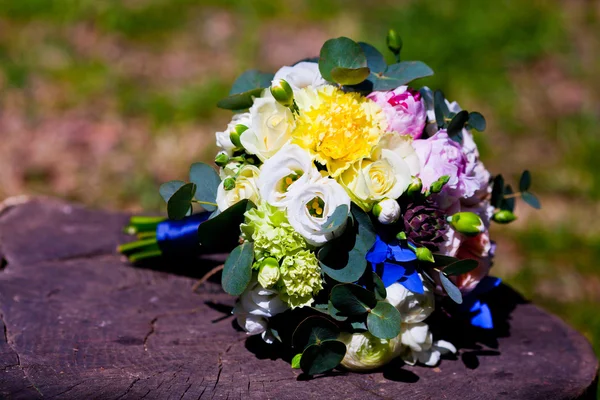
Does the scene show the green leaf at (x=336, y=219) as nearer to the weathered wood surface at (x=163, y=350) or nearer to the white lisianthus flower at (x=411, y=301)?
the white lisianthus flower at (x=411, y=301)

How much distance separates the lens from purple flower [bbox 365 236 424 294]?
5.40ft

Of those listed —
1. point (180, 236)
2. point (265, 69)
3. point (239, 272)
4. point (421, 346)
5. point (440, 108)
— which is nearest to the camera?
point (239, 272)

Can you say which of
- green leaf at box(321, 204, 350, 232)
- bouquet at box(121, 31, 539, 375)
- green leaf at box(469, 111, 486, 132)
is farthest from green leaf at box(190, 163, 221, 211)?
green leaf at box(469, 111, 486, 132)

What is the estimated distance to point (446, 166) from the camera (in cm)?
168

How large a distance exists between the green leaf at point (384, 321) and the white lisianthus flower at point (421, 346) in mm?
123

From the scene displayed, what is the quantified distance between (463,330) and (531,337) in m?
0.20

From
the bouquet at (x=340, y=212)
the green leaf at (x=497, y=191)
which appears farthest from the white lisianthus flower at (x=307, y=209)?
the green leaf at (x=497, y=191)

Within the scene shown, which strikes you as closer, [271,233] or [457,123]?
[271,233]

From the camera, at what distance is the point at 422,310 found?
169cm

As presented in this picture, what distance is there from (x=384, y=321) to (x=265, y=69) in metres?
3.10

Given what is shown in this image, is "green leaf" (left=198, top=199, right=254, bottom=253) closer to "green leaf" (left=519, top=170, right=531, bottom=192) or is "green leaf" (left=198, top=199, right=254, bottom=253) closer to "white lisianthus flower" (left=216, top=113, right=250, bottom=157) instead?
"white lisianthus flower" (left=216, top=113, right=250, bottom=157)

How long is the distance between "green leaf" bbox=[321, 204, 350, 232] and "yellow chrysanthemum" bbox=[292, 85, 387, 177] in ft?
0.40

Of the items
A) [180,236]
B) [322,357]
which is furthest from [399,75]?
[180,236]

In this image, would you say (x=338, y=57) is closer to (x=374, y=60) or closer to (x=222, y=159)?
(x=374, y=60)
